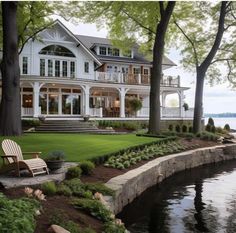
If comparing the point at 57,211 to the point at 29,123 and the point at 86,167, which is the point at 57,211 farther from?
the point at 29,123

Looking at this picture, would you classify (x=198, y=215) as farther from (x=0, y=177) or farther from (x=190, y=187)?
(x=0, y=177)

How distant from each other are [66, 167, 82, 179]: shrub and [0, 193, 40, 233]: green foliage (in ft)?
12.0

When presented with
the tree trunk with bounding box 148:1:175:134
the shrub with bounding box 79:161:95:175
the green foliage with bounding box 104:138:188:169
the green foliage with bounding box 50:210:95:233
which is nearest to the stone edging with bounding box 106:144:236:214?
the green foliage with bounding box 104:138:188:169

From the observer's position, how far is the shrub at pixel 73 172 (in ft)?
30.8

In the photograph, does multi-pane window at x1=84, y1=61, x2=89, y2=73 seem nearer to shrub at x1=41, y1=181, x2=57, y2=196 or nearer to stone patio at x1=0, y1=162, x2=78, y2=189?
stone patio at x1=0, y1=162, x2=78, y2=189

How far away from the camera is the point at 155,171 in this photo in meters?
12.9

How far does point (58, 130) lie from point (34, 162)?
55.4 ft

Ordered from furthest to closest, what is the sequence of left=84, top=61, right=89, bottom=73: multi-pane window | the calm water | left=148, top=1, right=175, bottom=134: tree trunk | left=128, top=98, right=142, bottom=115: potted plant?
left=84, top=61, right=89, bottom=73: multi-pane window → left=128, top=98, right=142, bottom=115: potted plant → left=148, top=1, right=175, bottom=134: tree trunk → the calm water

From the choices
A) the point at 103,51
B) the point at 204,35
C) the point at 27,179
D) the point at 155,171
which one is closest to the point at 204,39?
the point at 204,35

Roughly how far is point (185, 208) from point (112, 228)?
3995mm

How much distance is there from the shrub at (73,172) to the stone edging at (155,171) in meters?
0.78

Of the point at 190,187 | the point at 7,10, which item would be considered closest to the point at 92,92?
the point at 7,10

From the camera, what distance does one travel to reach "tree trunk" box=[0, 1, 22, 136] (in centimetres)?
1852

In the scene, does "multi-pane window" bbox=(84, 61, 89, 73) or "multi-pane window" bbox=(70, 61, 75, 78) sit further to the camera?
"multi-pane window" bbox=(84, 61, 89, 73)
